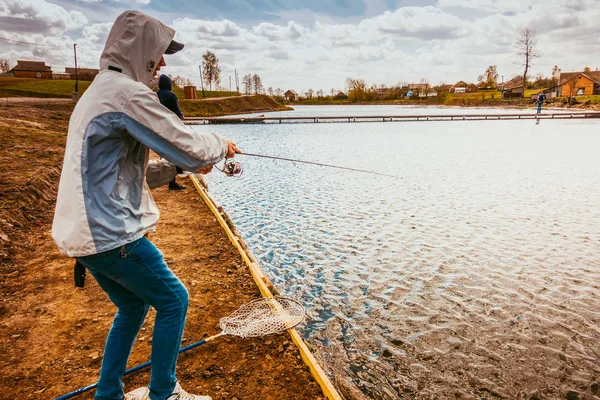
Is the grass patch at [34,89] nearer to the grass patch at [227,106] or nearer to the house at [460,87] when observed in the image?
the grass patch at [227,106]

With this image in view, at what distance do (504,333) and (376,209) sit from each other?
6.33m

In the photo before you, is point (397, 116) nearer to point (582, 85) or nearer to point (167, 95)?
point (167, 95)

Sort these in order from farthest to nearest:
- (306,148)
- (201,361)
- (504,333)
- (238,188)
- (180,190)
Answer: (306,148)
(238,188)
(180,190)
(504,333)
(201,361)

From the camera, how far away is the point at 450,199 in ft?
41.3

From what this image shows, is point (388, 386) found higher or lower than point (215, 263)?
lower

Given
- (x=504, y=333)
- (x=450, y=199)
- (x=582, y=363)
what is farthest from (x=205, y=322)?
(x=450, y=199)

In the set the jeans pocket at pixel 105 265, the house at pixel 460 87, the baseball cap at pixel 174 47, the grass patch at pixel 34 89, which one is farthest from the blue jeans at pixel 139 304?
the house at pixel 460 87

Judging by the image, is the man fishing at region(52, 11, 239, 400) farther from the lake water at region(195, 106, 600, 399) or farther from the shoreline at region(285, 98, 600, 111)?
the shoreline at region(285, 98, 600, 111)

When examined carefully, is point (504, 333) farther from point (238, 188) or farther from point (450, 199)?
point (238, 188)

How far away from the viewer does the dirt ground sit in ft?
11.4

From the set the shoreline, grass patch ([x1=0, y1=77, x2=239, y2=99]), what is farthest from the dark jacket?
the shoreline

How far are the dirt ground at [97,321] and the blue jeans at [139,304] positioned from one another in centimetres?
79

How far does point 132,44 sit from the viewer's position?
2.33m

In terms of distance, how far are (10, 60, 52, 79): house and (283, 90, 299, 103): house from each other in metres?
101
